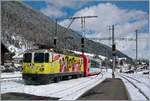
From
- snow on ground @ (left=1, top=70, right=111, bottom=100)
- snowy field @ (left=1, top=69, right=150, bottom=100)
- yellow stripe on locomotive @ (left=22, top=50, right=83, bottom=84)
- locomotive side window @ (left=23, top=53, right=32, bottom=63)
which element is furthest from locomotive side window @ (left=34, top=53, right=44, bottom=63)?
snow on ground @ (left=1, top=70, right=111, bottom=100)

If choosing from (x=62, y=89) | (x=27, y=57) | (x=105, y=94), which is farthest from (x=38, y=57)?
(x=105, y=94)

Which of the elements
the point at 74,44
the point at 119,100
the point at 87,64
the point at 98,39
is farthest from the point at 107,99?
the point at 74,44

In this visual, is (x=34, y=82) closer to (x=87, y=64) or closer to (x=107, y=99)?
(x=107, y=99)

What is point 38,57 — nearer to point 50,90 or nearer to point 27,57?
point 27,57

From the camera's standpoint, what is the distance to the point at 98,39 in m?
70.8

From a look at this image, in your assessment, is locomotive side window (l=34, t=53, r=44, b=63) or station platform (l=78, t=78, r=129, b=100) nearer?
station platform (l=78, t=78, r=129, b=100)

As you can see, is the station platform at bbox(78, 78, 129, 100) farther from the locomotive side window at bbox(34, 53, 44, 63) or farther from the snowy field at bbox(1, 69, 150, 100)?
the locomotive side window at bbox(34, 53, 44, 63)

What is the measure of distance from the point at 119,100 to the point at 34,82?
1460cm

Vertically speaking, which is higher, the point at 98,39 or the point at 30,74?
the point at 98,39

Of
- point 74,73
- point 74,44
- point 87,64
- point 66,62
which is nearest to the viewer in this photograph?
point 66,62

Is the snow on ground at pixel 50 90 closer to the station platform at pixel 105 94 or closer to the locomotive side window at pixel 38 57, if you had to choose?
the station platform at pixel 105 94

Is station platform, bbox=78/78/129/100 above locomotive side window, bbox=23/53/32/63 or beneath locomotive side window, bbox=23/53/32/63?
beneath

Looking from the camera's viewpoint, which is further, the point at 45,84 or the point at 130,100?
the point at 45,84

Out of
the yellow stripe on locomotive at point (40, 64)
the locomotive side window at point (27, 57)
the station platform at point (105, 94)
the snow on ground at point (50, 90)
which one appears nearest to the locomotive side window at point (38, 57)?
the yellow stripe on locomotive at point (40, 64)
